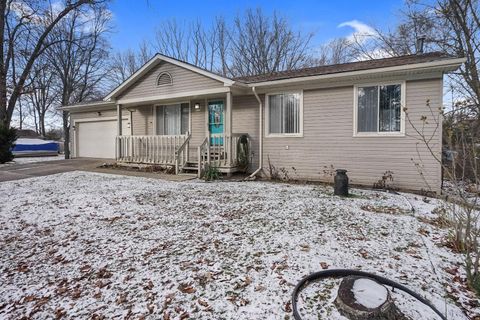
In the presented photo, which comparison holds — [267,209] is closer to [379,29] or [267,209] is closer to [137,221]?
[137,221]

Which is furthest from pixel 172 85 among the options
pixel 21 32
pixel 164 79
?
pixel 21 32

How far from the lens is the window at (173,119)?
1089 centimetres

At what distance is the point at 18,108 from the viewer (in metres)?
31.6

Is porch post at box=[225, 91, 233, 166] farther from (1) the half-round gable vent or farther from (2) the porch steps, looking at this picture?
(1) the half-round gable vent

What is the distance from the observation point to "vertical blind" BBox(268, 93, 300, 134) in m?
8.68

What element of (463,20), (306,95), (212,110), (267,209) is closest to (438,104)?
(306,95)

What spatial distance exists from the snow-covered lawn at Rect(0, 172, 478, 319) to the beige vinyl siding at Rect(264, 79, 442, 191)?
138cm

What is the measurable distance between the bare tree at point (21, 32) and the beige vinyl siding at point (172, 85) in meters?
9.99

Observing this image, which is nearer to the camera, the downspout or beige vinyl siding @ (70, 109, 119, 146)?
the downspout

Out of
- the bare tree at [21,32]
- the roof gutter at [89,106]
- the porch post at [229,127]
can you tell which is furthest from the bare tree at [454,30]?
the bare tree at [21,32]

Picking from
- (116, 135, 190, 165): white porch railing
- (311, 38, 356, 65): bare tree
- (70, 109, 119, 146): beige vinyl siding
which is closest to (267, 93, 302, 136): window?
(116, 135, 190, 165): white porch railing

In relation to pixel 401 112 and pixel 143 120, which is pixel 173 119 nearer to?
pixel 143 120

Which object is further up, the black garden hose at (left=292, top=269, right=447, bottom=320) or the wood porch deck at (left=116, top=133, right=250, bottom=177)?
the wood porch deck at (left=116, top=133, right=250, bottom=177)

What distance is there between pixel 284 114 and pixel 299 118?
521 mm
